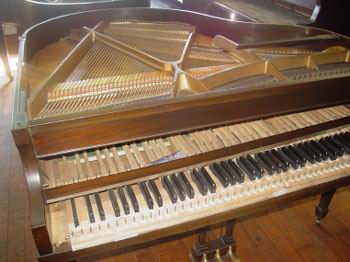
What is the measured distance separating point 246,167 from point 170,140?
456 mm

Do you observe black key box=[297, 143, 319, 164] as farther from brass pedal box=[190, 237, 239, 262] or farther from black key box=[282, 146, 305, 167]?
brass pedal box=[190, 237, 239, 262]

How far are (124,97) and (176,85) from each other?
30cm

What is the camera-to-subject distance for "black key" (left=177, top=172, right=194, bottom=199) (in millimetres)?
1751

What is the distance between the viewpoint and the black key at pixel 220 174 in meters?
1.82

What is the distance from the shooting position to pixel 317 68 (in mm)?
2279

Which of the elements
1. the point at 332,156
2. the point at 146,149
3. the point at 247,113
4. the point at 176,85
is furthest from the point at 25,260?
the point at 332,156

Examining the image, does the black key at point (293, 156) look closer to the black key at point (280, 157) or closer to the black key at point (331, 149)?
the black key at point (280, 157)

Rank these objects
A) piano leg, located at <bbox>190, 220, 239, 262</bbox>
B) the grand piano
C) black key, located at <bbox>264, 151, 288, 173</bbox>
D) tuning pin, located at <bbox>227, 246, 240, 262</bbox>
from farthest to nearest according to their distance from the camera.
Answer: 1. tuning pin, located at <bbox>227, 246, 240, 262</bbox>
2. piano leg, located at <bbox>190, 220, 239, 262</bbox>
3. black key, located at <bbox>264, 151, 288, 173</bbox>
4. the grand piano

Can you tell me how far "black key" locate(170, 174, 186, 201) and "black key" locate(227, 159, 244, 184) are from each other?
302mm

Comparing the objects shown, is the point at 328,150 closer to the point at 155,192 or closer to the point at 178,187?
the point at 178,187

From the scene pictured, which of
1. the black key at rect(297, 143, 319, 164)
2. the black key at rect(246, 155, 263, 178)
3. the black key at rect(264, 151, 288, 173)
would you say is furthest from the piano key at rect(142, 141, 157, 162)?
the black key at rect(297, 143, 319, 164)

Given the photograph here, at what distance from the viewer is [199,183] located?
5.93ft

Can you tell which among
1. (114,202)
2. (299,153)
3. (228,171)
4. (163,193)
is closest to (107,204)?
(114,202)

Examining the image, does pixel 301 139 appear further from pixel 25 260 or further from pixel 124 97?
pixel 25 260
